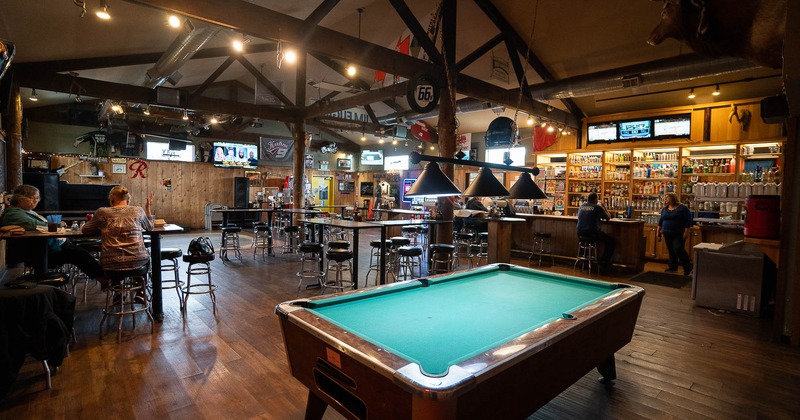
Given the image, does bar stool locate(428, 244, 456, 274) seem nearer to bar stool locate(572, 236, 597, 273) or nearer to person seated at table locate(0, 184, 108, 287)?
bar stool locate(572, 236, 597, 273)

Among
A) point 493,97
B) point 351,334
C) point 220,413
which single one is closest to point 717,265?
point 493,97

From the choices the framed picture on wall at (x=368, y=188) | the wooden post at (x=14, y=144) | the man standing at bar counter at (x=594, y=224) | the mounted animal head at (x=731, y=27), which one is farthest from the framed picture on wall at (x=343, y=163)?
the mounted animal head at (x=731, y=27)

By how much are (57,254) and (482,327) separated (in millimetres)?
5004

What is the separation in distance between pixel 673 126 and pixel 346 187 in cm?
1226

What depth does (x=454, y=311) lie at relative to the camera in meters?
2.29

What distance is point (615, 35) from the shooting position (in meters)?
6.73

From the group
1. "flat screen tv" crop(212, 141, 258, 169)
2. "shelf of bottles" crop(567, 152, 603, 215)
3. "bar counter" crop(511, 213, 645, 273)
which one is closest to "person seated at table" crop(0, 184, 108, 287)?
"bar counter" crop(511, 213, 645, 273)

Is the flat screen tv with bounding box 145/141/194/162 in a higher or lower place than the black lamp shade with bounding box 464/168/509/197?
higher

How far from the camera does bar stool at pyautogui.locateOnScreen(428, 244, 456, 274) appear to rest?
18.9 feet

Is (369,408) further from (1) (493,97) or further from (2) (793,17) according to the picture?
(1) (493,97)

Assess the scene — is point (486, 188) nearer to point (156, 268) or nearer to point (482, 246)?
point (156, 268)

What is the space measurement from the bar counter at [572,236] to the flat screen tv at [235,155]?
394 inches

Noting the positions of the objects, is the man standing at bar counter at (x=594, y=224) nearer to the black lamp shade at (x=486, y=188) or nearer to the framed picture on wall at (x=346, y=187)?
the black lamp shade at (x=486, y=188)

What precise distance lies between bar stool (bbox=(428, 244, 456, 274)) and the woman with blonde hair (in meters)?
4.31
